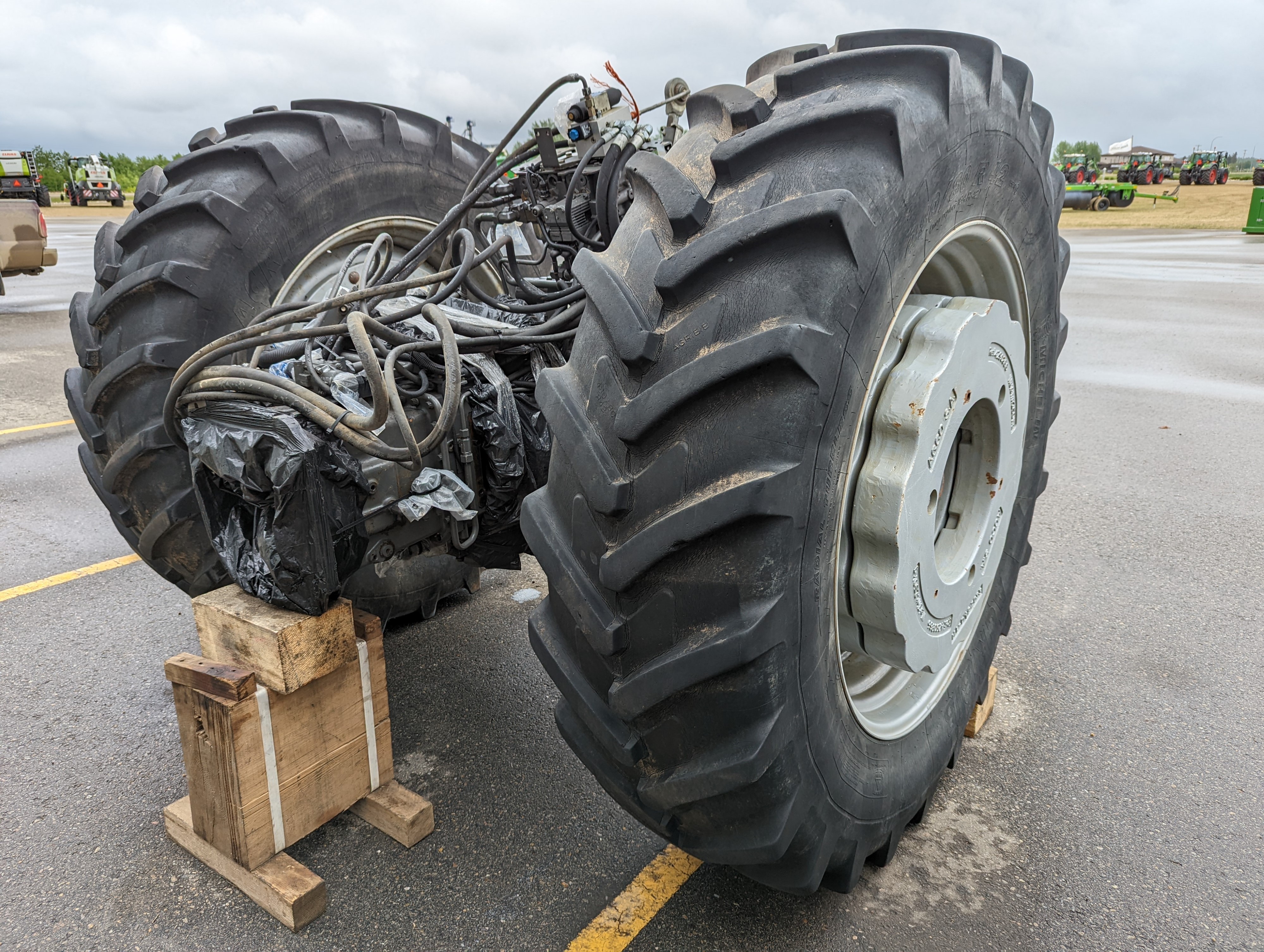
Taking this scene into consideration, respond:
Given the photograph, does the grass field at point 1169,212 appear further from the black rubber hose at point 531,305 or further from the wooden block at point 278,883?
the wooden block at point 278,883

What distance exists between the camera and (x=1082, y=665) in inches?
109

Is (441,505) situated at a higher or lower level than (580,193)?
lower

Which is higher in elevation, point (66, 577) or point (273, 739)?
point (273, 739)

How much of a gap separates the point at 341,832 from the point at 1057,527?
333cm

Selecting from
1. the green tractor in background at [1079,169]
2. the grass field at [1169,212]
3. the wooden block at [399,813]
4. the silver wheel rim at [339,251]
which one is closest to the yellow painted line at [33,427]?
the silver wheel rim at [339,251]

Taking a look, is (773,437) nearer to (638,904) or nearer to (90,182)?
(638,904)

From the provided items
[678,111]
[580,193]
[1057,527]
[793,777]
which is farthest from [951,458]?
[1057,527]

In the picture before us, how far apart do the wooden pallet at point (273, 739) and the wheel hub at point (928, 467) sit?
1.16m

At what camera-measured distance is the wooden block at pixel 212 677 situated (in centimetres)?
178

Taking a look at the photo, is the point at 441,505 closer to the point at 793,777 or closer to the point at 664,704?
the point at 664,704

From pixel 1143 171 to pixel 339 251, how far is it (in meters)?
46.5

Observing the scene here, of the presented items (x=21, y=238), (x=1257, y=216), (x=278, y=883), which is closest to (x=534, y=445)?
(x=278, y=883)

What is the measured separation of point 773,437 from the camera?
3.88 ft

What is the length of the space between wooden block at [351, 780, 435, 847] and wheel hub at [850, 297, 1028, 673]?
1.15 m
